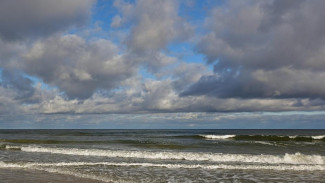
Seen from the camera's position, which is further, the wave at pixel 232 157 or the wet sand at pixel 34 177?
the wave at pixel 232 157

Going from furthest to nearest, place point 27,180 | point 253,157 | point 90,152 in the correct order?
1. point 90,152
2. point 253,157
3. point 27,180

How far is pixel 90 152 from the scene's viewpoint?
25266 mm

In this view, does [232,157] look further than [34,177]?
Yes

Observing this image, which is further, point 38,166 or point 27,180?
point 38,166

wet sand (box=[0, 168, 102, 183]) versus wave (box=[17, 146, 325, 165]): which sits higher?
wet sand (box=[0, 168, 102, 183])

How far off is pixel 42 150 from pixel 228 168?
1974 cm

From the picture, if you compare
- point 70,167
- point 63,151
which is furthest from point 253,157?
point 63,151

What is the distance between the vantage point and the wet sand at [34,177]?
1260cm

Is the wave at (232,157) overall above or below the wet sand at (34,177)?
below

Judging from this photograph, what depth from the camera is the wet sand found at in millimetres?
12601

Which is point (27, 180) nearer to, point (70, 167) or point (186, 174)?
point (70, 167)

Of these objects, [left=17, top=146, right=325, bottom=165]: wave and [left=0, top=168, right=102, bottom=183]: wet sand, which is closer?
[left=0, top=168, right=102, bottom=183]: wet sand

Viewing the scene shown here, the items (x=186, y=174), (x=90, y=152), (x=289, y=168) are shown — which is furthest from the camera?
(x=90, y=152)

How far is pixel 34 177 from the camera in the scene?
531 inches
